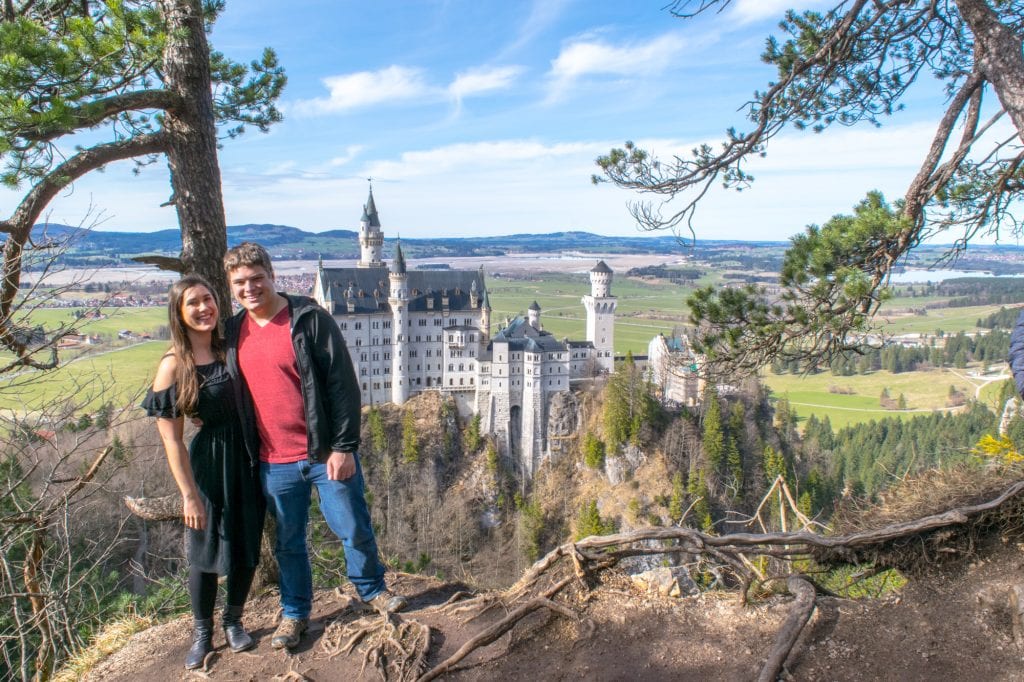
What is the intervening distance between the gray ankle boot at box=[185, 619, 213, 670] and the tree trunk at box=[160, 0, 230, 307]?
243cm

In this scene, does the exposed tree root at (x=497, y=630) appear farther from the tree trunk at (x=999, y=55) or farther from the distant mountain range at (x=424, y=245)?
the distant mountain range at (x=424, y=245)

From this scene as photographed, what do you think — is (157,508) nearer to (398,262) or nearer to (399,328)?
(399,328)

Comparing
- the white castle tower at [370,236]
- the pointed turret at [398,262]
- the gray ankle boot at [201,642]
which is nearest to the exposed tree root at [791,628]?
the gray ankle boot at [201,642]

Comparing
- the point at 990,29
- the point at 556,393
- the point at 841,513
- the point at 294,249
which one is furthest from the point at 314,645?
the point at 294,249

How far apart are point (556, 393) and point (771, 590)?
41715 millimetres

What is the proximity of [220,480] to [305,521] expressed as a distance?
63cm

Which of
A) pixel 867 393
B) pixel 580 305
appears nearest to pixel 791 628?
pixel 867 393

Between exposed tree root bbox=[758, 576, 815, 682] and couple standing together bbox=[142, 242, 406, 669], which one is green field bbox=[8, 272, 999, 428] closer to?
couple standing together bbox=[142, 242, 406, 669]

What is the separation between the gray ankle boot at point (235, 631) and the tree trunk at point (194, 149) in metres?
2.38

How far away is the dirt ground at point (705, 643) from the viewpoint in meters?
3.26

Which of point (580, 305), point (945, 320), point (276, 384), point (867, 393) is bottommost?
point (867, 393)

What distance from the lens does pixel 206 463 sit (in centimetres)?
397

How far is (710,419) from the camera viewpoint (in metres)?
39.9

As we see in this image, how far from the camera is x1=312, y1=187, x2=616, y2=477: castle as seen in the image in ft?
148
